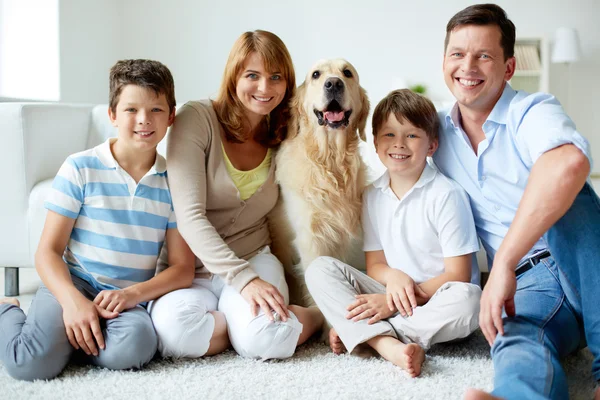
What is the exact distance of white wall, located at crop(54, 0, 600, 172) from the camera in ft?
20.3

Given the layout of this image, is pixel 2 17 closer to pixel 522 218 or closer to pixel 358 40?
pixel 358 40

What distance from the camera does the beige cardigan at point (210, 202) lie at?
1.60m

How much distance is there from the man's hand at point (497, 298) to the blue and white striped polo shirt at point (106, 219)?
945 mm

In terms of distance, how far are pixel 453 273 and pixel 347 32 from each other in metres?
5.06

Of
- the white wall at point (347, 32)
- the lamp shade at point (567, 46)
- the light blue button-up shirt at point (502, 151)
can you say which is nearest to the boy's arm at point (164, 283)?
the light blue button-up shirt at point (502, 151)

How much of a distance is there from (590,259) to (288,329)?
0.77 m

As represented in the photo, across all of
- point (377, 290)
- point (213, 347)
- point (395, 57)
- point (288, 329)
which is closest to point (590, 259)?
point (377, 290)

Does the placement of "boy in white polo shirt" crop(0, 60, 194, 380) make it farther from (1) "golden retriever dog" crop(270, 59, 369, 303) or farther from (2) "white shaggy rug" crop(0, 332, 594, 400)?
(1) "golden retriever dog" crop(270, 59, 369, 303)

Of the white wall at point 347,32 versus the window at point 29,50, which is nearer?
the window at point 29,50

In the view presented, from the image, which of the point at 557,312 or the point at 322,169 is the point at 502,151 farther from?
the point at 322,169

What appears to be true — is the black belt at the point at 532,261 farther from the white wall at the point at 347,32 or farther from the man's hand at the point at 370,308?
the white wall at the point at 347,32

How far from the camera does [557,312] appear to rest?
135cm

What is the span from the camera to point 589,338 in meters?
1.27

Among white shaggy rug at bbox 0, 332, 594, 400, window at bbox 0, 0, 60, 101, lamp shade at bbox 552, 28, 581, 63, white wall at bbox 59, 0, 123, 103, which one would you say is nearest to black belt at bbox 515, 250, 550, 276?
white shaggy rug at bbox 0, 332, 594, 400
